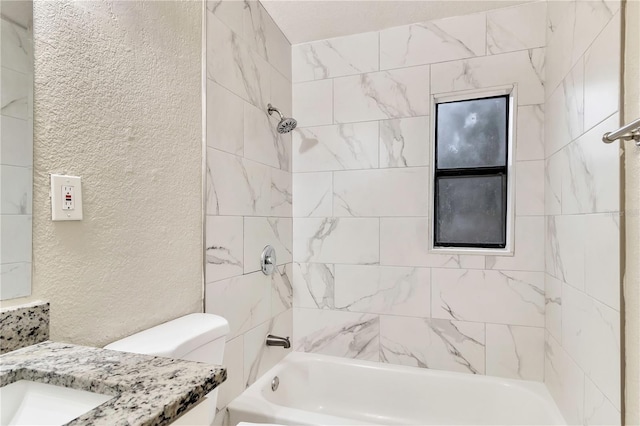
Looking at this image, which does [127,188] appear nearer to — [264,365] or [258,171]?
[258,171]

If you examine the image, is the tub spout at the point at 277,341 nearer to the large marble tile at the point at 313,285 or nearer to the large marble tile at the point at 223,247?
the large marble tile at the point at 313,285

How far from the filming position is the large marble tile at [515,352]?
185cm

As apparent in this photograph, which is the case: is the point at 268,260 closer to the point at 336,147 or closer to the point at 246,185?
the point at 246,185

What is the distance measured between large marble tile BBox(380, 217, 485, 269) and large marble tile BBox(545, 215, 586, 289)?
14.8 inches

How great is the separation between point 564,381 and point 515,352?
1.21ft

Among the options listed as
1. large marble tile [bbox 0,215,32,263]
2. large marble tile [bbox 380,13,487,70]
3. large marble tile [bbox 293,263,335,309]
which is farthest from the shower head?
large marble tile [bbox 0,215,32,263]

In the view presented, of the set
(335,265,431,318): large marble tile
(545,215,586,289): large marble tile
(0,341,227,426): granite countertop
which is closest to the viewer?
(0,341,227,426): granite countertop

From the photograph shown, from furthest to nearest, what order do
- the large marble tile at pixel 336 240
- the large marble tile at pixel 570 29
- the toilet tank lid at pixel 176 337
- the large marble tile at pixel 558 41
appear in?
the large marble tile at pixel 336 240, the large marble tile at pixel 558 41, the large marble tile at pixel 570 29, the toilet tank lid at pixel 176 337

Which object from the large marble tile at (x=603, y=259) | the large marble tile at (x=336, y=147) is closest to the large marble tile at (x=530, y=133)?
the large marble tile at (x=603, y=259)

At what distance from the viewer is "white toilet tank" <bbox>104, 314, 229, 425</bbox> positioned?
102 centimetres

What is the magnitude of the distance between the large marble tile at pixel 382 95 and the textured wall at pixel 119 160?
1018mm

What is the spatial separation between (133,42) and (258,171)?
88 centimetres

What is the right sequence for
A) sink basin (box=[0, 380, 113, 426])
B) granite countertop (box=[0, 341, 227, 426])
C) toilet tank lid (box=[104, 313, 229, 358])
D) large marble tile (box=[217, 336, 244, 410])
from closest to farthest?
granite countertop (box=[0, 341, 227, 426])
sink basin (box=[0, 380, 113, 426])
toilet tank lid (box=[104, 313, 229, 358])
large marble tile (box=[217, 336, 244, 410])

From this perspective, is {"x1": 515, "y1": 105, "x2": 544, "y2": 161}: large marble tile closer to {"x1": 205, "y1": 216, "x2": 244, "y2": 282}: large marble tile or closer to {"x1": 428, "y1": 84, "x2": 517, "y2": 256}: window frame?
{"x1": 428, "y1": 84, "x2": 517, "y2": 256}: window frame
